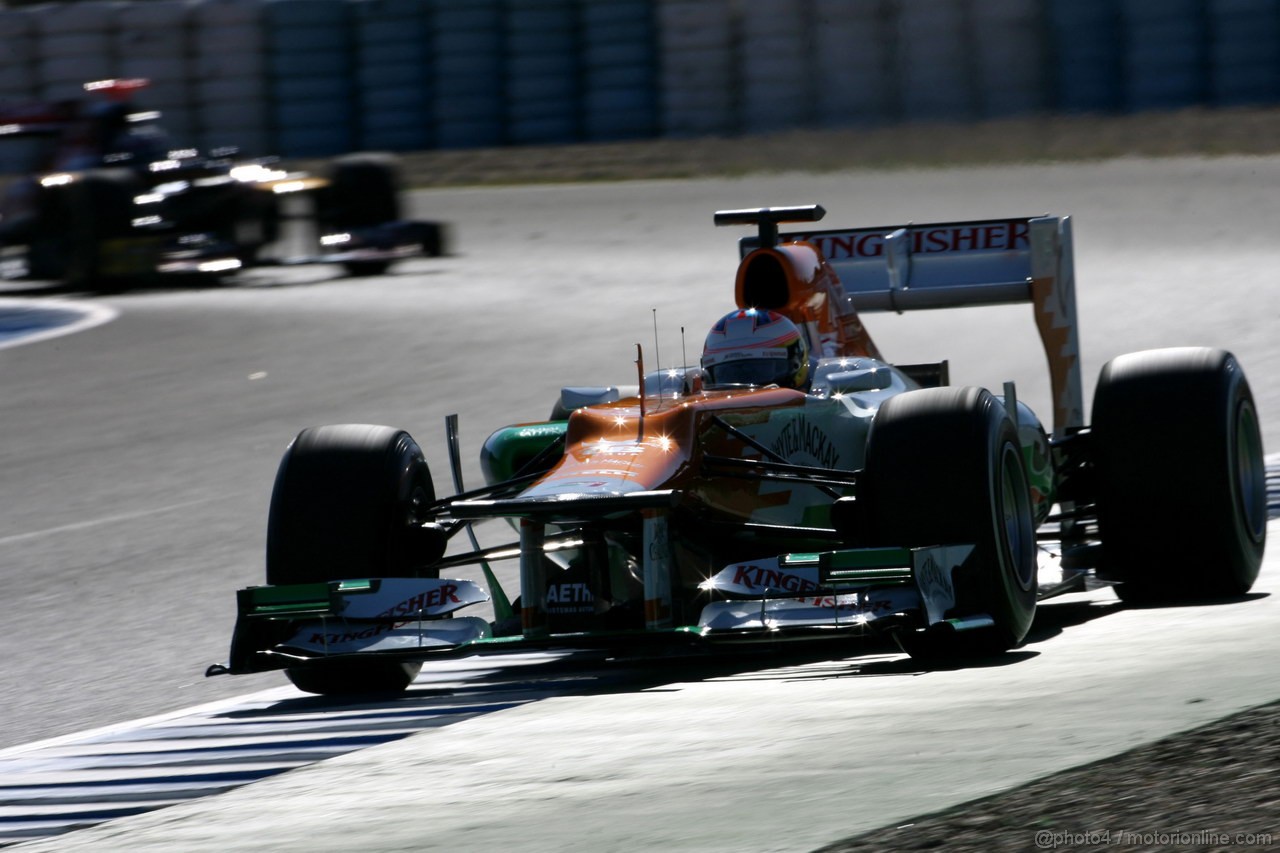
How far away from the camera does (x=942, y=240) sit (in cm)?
936

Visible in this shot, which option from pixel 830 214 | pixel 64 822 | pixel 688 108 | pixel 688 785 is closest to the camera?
pixel 688 785

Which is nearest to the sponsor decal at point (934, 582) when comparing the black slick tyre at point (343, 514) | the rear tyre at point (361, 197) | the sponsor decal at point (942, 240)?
the black slick tyre at point (343, 514)

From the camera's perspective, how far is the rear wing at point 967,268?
29.4 feet

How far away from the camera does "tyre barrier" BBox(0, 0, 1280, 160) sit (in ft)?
89.6

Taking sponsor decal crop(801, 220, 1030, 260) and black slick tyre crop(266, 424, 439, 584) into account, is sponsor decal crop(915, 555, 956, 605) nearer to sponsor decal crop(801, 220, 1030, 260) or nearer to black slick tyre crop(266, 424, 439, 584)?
black slick tyre crop(266, 424, 439, 584)

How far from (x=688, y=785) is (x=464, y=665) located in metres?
2.91

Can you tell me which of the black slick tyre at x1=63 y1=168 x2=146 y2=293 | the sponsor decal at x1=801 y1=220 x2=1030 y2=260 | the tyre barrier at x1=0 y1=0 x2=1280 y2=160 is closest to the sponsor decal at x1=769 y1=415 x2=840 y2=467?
the sponsor decal at x1=801 y1=220 x2=1030 y2=260

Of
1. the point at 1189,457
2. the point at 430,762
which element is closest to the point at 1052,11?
the point at 1189,457

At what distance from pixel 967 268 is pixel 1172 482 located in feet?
7.30

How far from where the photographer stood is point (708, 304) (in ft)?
62.8

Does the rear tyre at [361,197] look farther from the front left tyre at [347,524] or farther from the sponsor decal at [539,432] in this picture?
Result: the front left tyre at [347,524]

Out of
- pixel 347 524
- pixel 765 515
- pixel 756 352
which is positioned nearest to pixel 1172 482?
pixel 765 515

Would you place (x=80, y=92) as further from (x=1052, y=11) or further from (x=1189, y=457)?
(x=1189, y=457)
